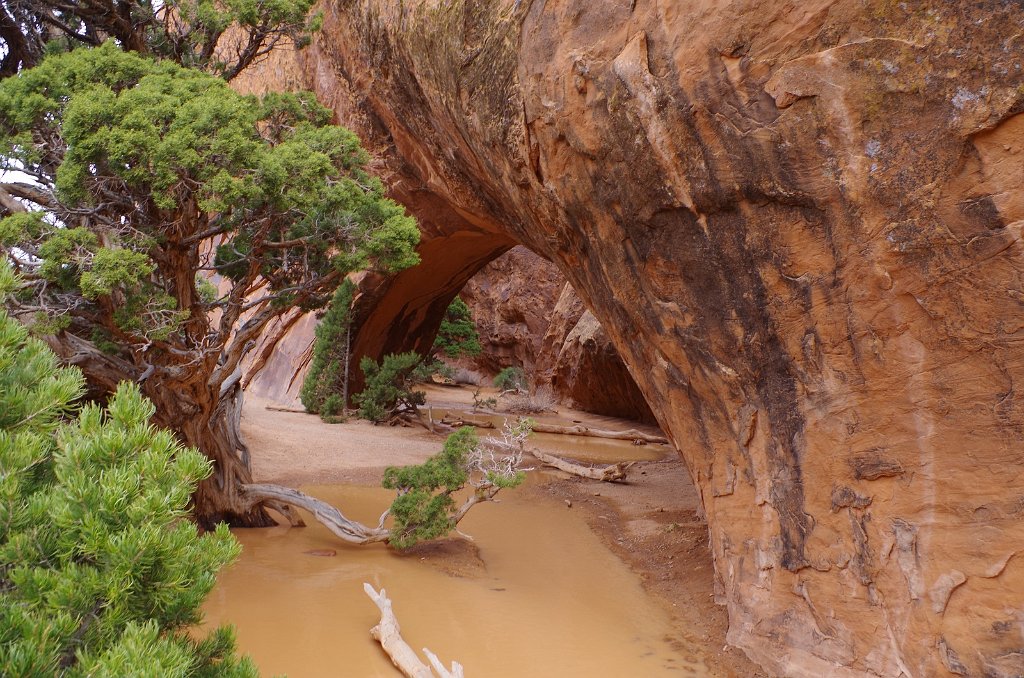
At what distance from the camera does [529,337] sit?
2608 cm

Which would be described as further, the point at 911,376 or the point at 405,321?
the point at 405,321

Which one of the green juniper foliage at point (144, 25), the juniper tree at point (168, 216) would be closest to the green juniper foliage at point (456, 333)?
the green juniper foliage at point (144, 25)

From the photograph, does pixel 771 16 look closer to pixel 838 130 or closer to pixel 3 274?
pixel 838 130

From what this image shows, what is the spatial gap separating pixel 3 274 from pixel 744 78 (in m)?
3.72

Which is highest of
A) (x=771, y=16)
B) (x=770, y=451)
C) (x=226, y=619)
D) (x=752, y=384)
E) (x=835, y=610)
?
(x=771, y=16)

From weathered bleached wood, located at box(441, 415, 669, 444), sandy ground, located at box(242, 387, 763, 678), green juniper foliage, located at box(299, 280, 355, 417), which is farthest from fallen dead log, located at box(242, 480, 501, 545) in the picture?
weathered bleached wood, located at box(441, 415, 669, 444)

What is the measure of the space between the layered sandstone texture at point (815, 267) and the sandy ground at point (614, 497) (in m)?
0.37

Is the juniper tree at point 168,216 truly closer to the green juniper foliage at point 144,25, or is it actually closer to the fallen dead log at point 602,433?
the green juniper foliage at point 144,25

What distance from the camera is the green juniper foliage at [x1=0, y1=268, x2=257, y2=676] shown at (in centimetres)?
217

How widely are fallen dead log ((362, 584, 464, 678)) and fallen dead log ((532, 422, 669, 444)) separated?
11206 mm

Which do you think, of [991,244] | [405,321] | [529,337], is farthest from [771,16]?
[529,337]

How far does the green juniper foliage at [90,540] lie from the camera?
7.11ft

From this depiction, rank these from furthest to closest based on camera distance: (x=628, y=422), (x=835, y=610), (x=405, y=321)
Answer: (x=628, y=422) < (x=405, y=321) < (x=835, y=610)

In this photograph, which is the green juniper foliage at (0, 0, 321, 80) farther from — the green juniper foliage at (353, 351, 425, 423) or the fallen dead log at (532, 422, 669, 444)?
the fallen dead log at (532, 422, 669, 444)
